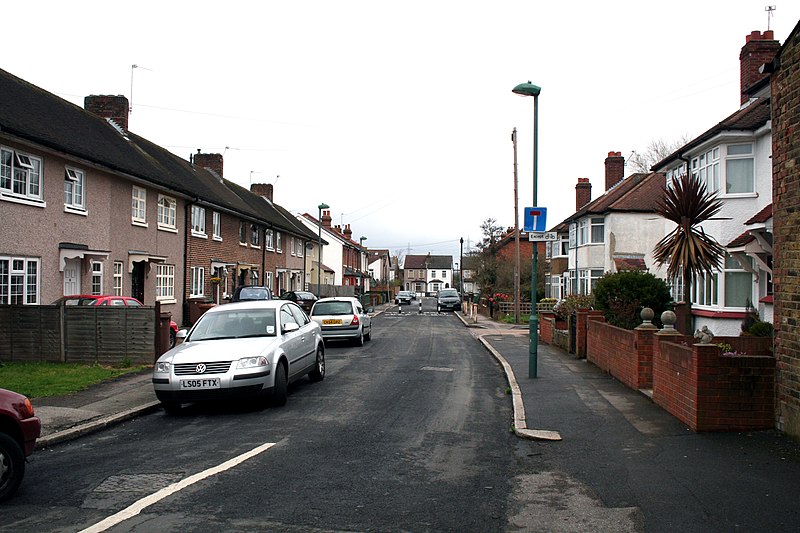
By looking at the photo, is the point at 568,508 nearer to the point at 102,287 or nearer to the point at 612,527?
the point at 612,527

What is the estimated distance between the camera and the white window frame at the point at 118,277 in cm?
2106

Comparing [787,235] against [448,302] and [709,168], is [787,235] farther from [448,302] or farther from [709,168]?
[448,302]

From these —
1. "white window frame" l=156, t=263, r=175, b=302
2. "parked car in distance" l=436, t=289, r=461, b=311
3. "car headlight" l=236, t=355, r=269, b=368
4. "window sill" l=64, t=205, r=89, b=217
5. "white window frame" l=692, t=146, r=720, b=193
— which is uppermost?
"white window frame" l=692, t=146, r=720, b=193

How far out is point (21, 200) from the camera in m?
15.9

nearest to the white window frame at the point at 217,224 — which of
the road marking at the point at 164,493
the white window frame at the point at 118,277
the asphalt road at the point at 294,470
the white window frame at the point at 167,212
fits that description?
the white window frame at the point at 167,212

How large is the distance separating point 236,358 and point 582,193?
38.2 metres

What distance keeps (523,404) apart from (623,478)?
3859mm

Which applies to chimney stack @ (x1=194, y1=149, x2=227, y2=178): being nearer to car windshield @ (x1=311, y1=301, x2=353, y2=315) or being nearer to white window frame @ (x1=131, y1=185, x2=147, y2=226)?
white window frame @ (x1=131, y1=185, x2=147, y2=226)

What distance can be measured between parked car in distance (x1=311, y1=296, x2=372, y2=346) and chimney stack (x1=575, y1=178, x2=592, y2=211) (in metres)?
26.6

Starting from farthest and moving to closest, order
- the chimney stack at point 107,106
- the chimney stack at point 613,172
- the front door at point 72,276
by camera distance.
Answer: the chimney stack at point 613,172 → the chimney stack at point 107,106 → the front door at point 72,276

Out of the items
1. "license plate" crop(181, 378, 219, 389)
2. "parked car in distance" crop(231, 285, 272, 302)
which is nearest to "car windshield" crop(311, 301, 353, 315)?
"parked car in distance" crop(231, 285, 272, 302)

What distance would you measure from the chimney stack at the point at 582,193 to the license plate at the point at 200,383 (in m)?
38.1

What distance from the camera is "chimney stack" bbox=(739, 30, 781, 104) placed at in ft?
68.0

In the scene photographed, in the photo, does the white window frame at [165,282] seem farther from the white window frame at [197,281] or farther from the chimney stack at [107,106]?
the chimney stack at [107,106]
